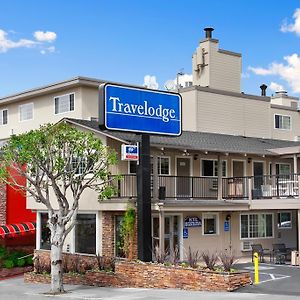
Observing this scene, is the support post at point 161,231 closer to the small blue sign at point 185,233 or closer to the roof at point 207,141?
the small blue sign at point 185,233

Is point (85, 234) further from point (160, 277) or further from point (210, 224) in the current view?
point (160, 277)

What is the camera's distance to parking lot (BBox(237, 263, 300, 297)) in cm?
1941

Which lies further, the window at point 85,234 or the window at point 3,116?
the window at point 3,116

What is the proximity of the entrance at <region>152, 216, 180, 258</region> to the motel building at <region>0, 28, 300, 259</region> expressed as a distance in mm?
45

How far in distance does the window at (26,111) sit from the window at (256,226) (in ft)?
49.8

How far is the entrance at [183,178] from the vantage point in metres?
28.7

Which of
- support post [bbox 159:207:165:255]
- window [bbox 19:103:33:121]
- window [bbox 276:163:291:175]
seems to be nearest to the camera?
support post [bbox 159:207:165:255]

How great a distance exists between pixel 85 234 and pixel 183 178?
17.0ft

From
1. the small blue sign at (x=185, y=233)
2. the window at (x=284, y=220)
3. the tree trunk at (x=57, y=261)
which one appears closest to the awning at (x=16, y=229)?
the small blue sign at (x=185, y=233)

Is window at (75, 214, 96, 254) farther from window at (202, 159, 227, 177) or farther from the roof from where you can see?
window at (202, 159, 227, 177)

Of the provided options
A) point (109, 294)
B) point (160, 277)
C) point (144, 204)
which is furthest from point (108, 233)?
point (109, 294)

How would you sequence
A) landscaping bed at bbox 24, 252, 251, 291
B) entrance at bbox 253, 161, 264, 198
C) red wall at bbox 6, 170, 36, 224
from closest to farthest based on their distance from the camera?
landscaping bed at bbox 24, 252, 251, 291 → entrance at bbox 253, 161, 264, 198 → red wall at bbox 6, 170, 36, 224

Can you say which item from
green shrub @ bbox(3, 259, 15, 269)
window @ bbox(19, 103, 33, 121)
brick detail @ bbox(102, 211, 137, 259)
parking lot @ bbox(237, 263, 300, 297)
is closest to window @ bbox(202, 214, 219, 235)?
parking lot @ bbox(237, 263, 300, 297)

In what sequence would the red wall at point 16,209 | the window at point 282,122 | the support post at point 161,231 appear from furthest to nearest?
the window at point 282,122
the red wall at point 16,209
the support post at point 161,231
